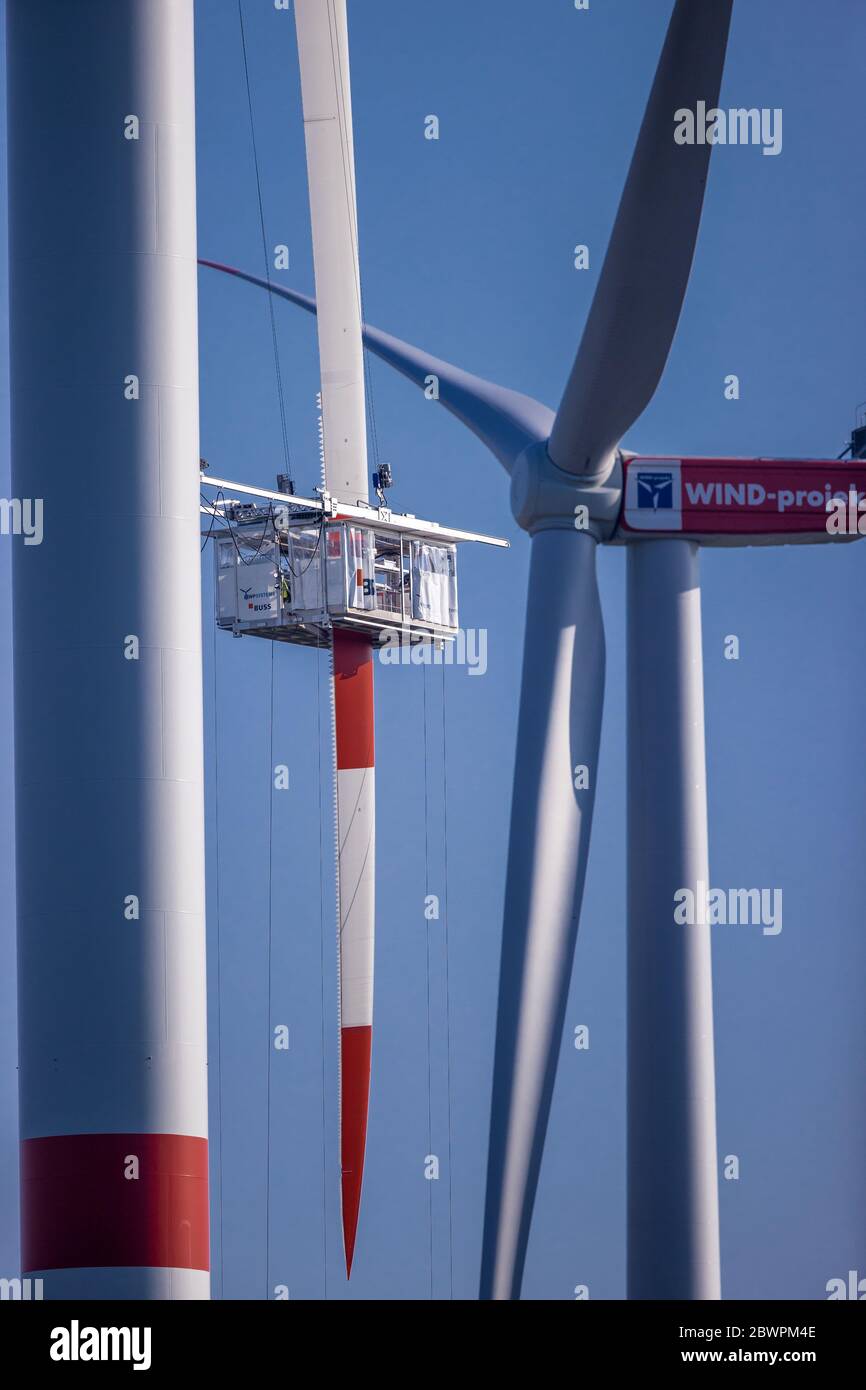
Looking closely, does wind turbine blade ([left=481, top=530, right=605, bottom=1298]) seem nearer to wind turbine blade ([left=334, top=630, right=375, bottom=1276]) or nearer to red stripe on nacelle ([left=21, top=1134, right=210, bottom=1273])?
wind turbine blade ([left=334, top=630, right=375, bottom=1276])

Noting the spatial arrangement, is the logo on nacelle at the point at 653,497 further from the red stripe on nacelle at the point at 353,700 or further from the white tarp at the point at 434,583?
the red stripe on nacelle at the point at 353,700

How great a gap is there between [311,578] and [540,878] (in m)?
6.10

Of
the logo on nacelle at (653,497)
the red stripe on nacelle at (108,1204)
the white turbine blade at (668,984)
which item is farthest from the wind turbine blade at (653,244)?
the red stripe on nacelle at (108,1204)

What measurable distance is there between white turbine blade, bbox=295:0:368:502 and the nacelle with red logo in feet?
14.0

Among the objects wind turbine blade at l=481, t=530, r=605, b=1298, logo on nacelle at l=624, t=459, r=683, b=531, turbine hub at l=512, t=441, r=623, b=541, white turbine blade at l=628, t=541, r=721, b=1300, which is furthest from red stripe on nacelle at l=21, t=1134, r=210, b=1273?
logo on nacelle at l=624, t=459, r=683, b=531

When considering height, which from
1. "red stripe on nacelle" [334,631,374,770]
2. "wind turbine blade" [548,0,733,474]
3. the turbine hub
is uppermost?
"wind turbine blade" [548,0,733,474]

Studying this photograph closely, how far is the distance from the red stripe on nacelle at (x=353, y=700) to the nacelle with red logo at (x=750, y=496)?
14.1ft

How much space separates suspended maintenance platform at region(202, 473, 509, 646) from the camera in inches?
1334

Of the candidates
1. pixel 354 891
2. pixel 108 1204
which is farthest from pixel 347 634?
pixel 108 1204

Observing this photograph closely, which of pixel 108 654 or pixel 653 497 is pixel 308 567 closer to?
pixel 653 497

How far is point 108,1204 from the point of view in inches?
829

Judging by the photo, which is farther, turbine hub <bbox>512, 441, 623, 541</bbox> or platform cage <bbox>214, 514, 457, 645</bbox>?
platform cage <bbox>214, 514, 457, 645</bbox>

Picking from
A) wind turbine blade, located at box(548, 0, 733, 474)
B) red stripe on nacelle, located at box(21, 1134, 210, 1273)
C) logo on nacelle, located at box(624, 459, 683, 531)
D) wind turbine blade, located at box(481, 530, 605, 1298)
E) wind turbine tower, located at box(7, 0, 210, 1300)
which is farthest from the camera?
logo on nacelle, located at box(624, 459, 683, 531)
